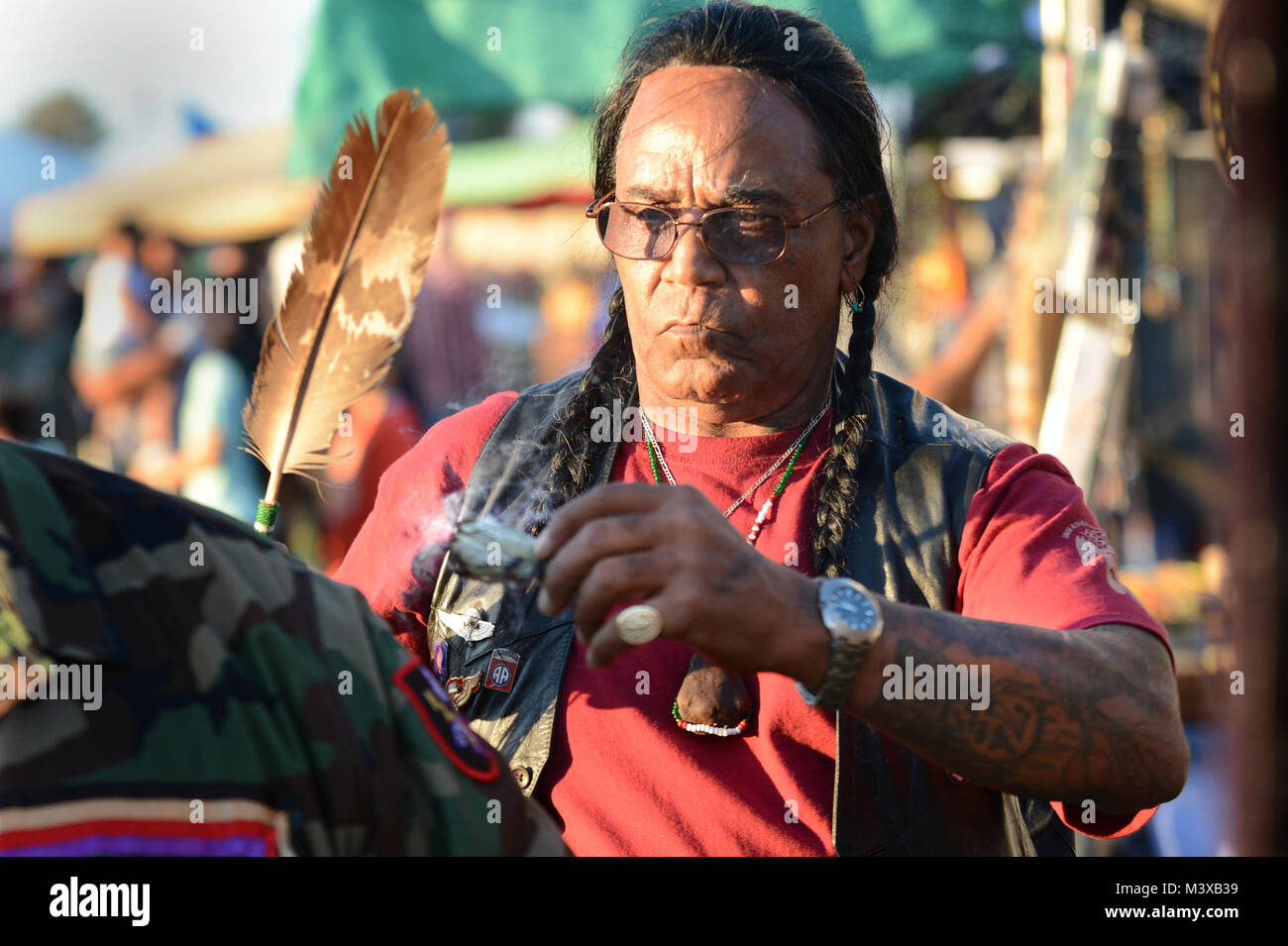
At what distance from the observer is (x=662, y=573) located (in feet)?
4.67

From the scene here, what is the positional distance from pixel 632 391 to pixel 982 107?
5161 millimetres

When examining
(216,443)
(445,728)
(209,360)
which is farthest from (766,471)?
(209,360)

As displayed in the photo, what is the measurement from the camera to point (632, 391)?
7.92ft

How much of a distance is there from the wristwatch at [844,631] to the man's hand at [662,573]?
9cm

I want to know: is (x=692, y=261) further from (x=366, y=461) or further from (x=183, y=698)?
(x=366, y=461)

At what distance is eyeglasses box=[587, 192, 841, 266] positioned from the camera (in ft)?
7.05

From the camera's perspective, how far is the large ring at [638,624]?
1396 millimetres

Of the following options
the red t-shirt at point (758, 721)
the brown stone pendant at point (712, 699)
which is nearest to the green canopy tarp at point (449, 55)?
the red t-shirt at point (758, 721)

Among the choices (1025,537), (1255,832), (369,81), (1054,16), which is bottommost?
(1255,832)

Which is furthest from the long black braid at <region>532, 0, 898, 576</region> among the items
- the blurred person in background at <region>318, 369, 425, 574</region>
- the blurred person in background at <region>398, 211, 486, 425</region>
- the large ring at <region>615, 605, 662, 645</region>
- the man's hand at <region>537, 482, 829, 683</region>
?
the blurred person in background at <region>398, 211, 486, 425</region>

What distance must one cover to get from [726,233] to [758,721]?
0.82 m
